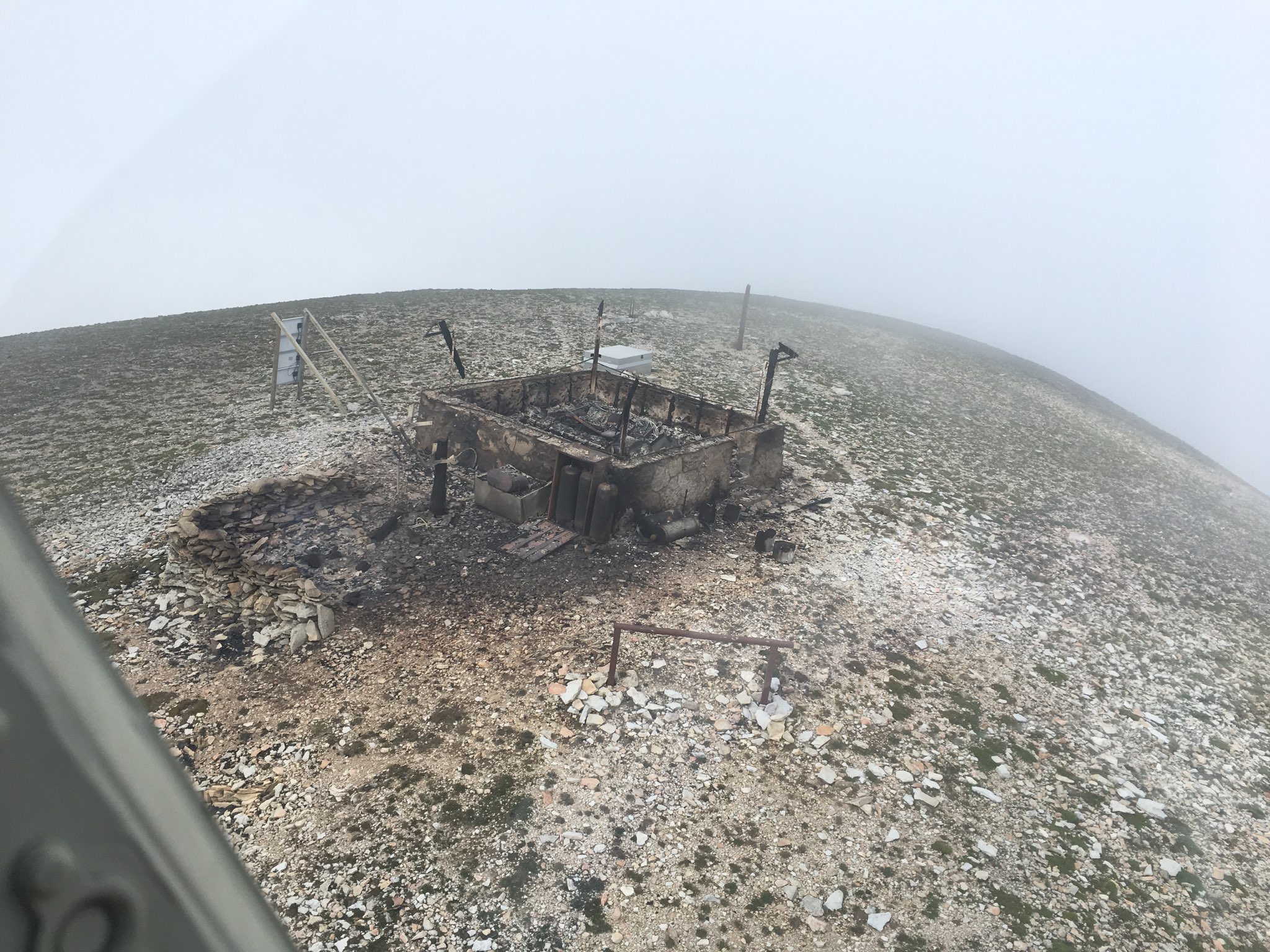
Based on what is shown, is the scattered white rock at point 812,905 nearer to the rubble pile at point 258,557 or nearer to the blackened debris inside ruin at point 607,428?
the rubble pile at point 258,557

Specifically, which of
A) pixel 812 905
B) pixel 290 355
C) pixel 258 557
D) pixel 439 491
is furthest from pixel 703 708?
pixel 290 355

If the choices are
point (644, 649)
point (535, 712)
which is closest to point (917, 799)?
point (644, 649)

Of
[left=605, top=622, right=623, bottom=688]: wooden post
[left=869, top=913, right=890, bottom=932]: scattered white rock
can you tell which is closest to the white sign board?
[left=605, top=622, right=623, bottom=688]: wooden post

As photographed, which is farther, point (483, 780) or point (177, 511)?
point (177, 511)

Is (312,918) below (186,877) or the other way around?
below

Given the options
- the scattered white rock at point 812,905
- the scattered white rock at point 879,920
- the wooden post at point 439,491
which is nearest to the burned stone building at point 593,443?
the wooden post at point 439,491

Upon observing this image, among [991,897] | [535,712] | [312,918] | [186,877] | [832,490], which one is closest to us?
[186,877]

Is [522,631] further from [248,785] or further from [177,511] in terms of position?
[177,511]
